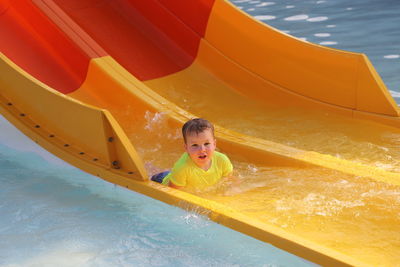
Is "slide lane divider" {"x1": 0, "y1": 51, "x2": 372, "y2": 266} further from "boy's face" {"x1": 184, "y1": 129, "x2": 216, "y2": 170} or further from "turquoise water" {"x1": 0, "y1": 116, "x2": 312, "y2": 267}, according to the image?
"boy's face" {"x1": 184, "y1": 129, "x2": 216, "y2": 170}

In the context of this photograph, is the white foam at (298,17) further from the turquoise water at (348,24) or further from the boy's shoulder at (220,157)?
the boy's shoulder at (220,157)

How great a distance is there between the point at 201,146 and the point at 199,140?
0.10 feet

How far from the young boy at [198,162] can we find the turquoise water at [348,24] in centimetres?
181

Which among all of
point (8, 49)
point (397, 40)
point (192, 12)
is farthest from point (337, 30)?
point (8, 49)

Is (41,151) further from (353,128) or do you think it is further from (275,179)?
(353,128)

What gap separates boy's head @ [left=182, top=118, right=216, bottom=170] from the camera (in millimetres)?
2682

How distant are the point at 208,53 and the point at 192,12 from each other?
1.10ft

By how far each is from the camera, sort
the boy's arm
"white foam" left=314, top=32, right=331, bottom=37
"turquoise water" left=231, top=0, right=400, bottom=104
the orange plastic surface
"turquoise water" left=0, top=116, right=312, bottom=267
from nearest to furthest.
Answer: "turquoise water" left=0, top=116, right=312, bottom=267 → the boy's arm → the orange plastic surface → "turquoise water" left=231, top=0, right=400, bottom=104 → "white foam" left=314, top=32, right=331, bottom=37

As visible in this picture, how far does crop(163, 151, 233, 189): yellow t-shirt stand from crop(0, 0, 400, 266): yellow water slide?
2.4 inches

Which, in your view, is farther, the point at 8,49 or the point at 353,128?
the point at 8,49

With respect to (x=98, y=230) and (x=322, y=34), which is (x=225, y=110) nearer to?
(x=98, y=230)

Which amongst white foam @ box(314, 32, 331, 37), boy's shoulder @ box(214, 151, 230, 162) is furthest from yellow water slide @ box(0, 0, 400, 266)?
white foam @ box(314, 32, 331, 37)

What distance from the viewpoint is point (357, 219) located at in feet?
7.68

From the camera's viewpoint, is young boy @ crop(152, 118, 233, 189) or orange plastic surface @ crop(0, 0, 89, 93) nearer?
young boy @ crop(152, 118, 233, 189)
